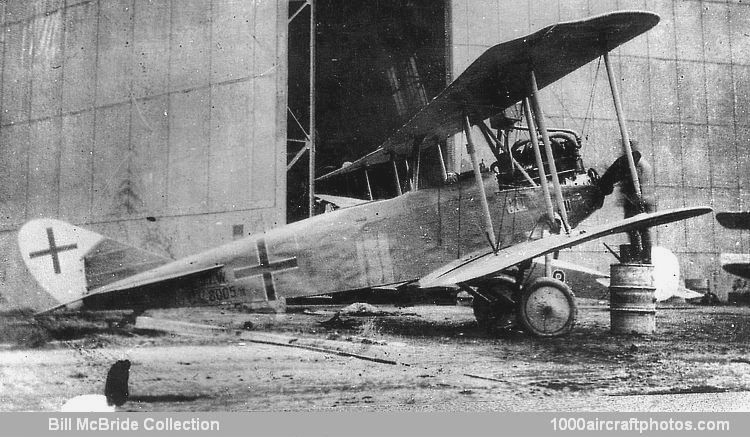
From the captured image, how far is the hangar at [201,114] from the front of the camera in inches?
165

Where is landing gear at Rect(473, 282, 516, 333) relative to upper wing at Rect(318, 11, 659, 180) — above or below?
below

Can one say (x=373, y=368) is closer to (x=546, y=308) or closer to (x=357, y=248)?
(x=357, y=248)

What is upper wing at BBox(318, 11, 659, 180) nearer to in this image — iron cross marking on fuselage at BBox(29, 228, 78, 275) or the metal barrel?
the metal barrel

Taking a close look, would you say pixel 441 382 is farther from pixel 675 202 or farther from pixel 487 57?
pixel 675 202

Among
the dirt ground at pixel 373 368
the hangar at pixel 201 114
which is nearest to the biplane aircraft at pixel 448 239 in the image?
the dirt ground at pixel 373 368

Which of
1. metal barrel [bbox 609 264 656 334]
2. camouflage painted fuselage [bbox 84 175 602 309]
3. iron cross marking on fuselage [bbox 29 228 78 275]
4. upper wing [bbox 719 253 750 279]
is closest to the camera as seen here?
camouflage painted fuselage [bbox 84 175 602 309]

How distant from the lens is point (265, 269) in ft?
11.7

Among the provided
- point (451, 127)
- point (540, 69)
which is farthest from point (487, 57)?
point (451, 127)

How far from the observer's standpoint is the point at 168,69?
430cm

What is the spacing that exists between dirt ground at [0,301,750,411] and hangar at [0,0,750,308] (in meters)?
0.76

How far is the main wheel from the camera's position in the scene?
3.73 metres

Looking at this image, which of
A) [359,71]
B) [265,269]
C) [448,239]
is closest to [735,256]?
[448,239]

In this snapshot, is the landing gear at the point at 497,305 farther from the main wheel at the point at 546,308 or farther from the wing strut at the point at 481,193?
the wing strut at the point at 481,193

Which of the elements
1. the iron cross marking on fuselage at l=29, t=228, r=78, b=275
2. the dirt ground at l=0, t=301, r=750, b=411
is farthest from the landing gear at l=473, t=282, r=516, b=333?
the iron cross marking on fuselage at l=29, t=228, r=78, b=275
